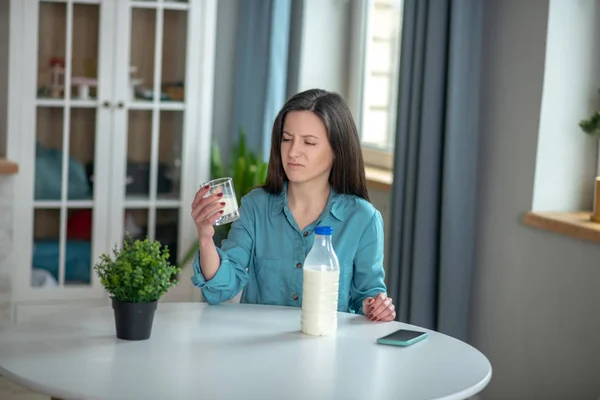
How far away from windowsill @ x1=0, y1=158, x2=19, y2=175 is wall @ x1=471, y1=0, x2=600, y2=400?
1842 mm

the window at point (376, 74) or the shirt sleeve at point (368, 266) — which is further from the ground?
the window at point (376, 74)

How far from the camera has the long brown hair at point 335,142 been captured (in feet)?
7.35

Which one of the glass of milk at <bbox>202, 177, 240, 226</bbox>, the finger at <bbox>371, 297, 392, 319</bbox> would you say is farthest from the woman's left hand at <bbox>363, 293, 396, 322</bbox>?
the glass of milk at <bbox>202, 177, 240, 226</bbox>

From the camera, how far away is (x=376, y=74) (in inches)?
171

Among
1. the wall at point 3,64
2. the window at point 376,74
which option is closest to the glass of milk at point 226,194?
the window at point 376,74

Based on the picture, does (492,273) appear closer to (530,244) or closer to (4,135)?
(530,244)

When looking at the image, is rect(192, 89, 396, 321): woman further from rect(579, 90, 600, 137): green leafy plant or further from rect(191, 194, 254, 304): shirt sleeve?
rect(579, 90, 600, 137): green leafy plant

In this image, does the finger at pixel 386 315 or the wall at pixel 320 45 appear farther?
the wall at pixel 320 45

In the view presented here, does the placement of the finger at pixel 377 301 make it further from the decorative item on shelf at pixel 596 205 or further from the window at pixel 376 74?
the window at pixel 376 74

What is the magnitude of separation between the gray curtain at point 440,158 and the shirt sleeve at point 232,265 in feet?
3.39

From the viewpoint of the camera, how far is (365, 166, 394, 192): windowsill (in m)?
3.75

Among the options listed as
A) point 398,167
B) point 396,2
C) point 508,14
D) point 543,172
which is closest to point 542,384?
point 543,172

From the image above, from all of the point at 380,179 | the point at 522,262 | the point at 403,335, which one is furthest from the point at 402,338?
the point at 380,179

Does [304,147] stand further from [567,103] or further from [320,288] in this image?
[567,103]
